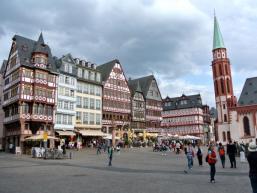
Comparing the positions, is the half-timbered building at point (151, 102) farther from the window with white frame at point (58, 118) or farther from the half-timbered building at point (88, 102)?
the window with white frame at point (58, 118)

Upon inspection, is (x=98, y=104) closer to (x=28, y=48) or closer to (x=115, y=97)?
(x=115, y=97)

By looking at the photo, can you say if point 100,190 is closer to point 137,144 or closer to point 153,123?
point 137,144

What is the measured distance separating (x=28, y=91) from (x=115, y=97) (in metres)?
24.1

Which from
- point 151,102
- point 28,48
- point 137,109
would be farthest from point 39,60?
point 151,102

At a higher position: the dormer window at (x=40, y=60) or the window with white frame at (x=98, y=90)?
the dormer window at (x=40, y=60)

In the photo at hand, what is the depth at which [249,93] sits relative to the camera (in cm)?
7888

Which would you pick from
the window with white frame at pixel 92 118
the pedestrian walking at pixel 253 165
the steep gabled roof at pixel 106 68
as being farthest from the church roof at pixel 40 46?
the pedestrian walking at pixel 253 165

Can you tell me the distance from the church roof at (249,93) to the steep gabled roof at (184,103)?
28.5 m

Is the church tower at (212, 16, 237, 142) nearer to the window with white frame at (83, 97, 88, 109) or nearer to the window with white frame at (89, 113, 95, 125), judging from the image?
the window with white frame at (89, 113, 95, 125)

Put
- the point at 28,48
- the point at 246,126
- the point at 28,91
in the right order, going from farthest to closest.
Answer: the point at 246,126 → the point at 28,48 → the point at 28,91

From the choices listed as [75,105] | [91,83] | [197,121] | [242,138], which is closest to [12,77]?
[75,105]

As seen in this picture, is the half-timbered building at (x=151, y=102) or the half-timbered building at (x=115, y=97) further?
the half-timbered building at (x=151, y=102)

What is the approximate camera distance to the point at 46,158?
33844 mm

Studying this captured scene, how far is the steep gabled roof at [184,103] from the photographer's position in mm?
108938
